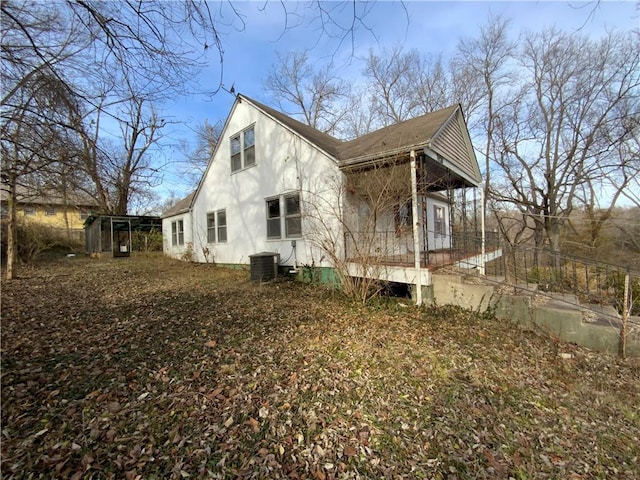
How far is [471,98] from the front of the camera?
19719 millimetres

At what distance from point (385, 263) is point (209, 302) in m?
4.02

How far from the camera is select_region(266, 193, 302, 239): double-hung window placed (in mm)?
8703

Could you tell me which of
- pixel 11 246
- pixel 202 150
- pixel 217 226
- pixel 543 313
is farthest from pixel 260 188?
pixel 202 150

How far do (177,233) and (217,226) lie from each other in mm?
5078

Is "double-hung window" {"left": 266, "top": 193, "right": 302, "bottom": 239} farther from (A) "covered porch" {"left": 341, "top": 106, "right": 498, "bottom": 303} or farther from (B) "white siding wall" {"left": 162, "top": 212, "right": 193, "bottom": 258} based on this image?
(B) "white siding wall" {"left": 162, "top": 212, "right": 193, "bottom": 258}

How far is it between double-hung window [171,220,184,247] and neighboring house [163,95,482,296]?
91.5 inches

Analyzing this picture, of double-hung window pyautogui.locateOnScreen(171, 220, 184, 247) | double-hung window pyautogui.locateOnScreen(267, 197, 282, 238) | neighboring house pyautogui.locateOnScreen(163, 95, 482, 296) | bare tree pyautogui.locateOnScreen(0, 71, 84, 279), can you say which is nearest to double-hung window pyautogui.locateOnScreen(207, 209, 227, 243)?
neighboring house pyautogui.locateOnScreen(163, 95, 482, 296)

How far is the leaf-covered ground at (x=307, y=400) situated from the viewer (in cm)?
213

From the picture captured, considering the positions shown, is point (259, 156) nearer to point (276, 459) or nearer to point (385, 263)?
point (385, 263)

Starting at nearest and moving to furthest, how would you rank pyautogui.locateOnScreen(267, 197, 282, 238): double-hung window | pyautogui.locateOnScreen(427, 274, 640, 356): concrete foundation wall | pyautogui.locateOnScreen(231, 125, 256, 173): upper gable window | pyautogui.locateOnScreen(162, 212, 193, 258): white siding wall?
pyautogui.locateOnScreen(427, 274, 640, 356): concrete foundation wall, pyautogui.locateOnScreen(267, 197, 282, 238): double-hung window, pyautogui.locateOnScreen(231, 125, 256, 173): upper gable window, pyautogui.locateOnScreen(162, 212, 193, 258): white siding wall

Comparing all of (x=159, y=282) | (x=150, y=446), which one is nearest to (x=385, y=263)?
(x=150, y=446)

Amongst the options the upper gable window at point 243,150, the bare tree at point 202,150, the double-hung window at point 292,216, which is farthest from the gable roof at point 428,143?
the bare tree at point 202,150

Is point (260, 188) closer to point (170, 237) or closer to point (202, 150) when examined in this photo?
point (170, 237)

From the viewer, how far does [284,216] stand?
9039mm
